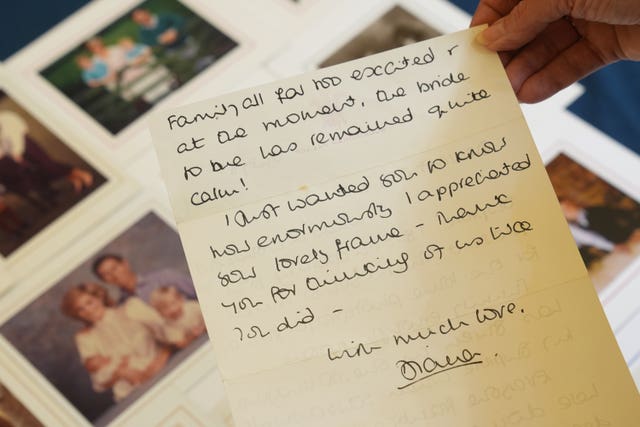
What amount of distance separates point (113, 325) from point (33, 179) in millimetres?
236

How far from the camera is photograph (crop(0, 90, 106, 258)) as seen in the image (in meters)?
0.82

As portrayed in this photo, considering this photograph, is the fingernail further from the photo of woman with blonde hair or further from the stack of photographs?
the photo of woman with blonde hair

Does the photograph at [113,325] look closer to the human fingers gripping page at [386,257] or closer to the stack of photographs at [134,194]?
the stack of photographs at [134,194]

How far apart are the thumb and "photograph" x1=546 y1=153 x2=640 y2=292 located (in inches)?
13.2

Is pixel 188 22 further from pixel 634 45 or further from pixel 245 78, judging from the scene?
pixel 634 45

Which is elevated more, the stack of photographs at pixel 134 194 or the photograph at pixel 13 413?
the stack of photographs at pixel 134 194

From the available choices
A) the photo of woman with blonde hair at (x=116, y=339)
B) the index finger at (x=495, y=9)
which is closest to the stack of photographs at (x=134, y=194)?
the photo of woman with blonde hair at (x=116, y=339)

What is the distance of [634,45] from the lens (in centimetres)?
55

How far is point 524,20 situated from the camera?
0.50 meters

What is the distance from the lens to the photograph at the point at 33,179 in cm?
82

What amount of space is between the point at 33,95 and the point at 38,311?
12.2 inches

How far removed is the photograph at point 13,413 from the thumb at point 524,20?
0.65 m

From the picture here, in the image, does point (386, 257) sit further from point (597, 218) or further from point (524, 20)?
point (597, 218)

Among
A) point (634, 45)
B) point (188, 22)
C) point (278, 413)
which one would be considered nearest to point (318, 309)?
point (278, 413)
